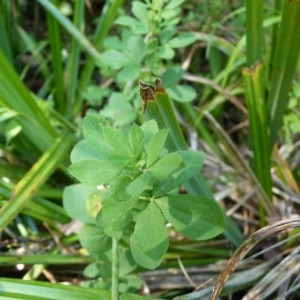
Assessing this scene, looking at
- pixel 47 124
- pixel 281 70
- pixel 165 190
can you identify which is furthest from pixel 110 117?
pixel 165 190

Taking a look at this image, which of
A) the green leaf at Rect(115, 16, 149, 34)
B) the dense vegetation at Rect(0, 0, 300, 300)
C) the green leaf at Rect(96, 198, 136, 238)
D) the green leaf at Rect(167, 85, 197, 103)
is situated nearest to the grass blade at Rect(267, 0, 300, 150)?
the dense vegetation at Rect(0, 0, 300, 300)

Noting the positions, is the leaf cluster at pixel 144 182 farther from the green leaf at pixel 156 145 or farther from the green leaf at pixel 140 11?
the green leaf at pixel 140 11

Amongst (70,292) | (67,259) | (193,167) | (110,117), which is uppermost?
(193,167)

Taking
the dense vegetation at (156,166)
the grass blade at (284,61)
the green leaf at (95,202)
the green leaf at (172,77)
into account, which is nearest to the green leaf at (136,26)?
the dense vegetation at (156,166)

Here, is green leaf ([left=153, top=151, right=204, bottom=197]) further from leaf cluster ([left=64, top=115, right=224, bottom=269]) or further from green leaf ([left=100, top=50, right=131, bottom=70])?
green leaf ([left=100, top=50, right=131, bottom=70])

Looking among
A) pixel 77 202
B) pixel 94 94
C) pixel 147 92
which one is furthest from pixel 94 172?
pixel 94 94

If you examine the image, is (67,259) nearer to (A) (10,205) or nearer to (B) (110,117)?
(A) (10,205)

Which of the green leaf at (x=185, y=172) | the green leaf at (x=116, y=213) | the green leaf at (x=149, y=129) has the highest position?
the green leaf at (x=149, y=129)
